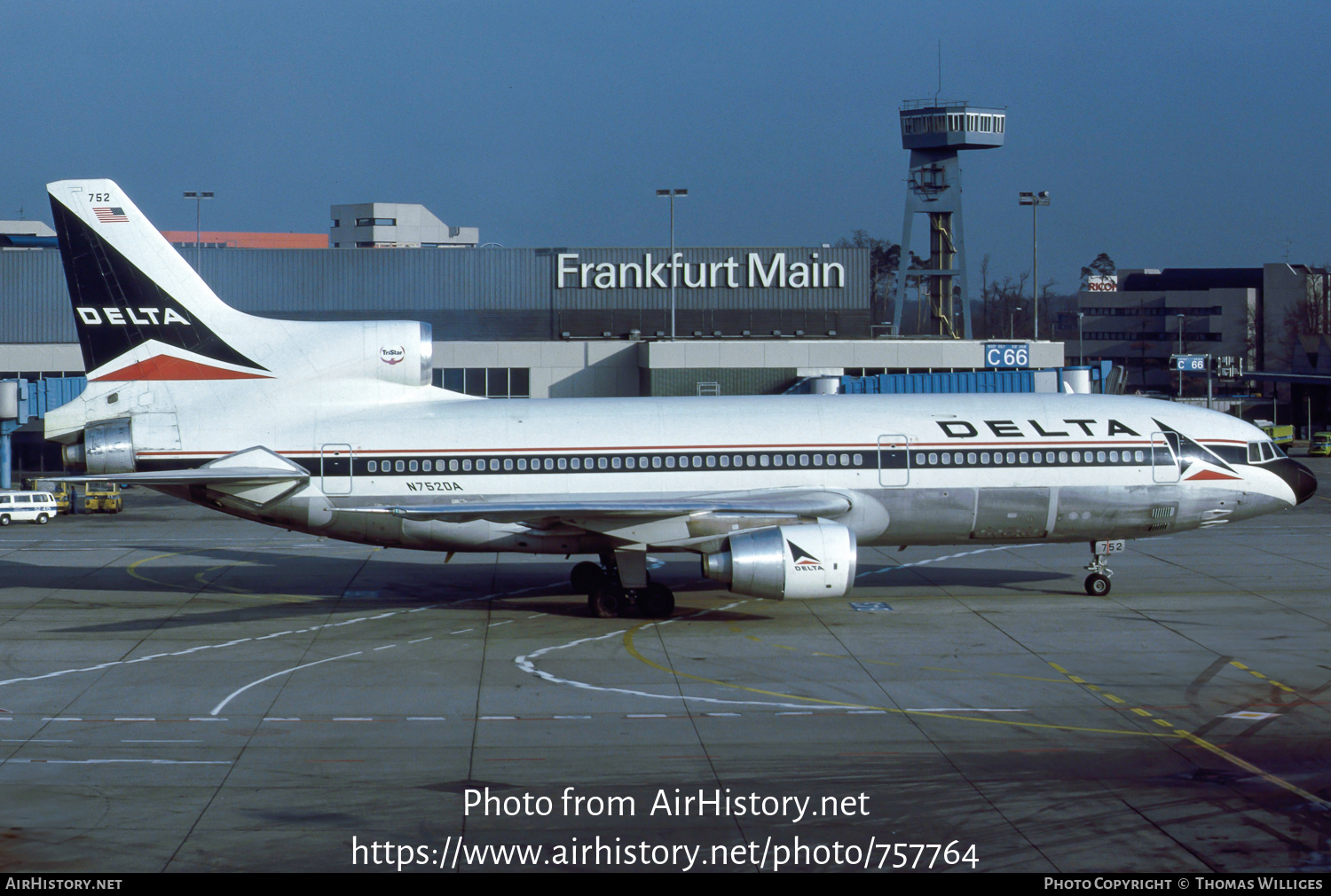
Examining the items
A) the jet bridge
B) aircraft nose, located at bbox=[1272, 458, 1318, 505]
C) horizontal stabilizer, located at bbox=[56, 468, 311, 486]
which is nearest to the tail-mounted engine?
horizontal stabilizer, located at bbox=[56, 468, 311, 486]

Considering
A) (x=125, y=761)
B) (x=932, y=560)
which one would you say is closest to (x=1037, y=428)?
(x=932, y=560)

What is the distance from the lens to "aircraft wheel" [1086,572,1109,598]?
105 feet

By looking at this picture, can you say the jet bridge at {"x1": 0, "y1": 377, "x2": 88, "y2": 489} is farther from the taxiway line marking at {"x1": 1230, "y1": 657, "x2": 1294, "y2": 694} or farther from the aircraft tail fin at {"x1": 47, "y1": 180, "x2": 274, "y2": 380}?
the taxiway line marking at {"x1": 1230, "y1": 657, "x2": 1294, "y2": 694}

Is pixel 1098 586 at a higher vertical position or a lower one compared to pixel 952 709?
higher

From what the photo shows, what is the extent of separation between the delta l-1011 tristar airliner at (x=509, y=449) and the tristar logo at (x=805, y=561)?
2.09 meters

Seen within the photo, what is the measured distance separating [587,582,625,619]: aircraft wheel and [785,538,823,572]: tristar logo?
16.2ft

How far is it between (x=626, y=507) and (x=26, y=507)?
35553 millimetres

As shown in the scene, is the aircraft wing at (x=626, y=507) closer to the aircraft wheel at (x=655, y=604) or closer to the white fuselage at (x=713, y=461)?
the white fuselage at (x=713, y=461)

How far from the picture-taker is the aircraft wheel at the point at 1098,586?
105 feet

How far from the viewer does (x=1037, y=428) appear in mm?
31031

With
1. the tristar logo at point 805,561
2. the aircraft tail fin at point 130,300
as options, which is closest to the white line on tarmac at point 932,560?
the tristar logo at point 805,561

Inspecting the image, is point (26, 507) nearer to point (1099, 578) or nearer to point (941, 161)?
point (1099, 578)
